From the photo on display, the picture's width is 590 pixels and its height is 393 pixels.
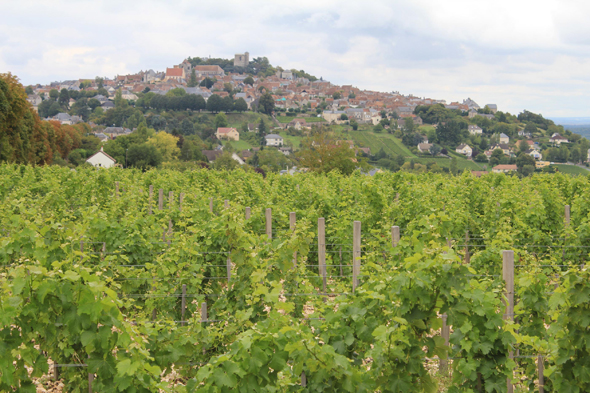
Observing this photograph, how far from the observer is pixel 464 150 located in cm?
9062

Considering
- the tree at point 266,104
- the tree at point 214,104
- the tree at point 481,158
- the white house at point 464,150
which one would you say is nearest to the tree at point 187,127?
the tree at point 214,104

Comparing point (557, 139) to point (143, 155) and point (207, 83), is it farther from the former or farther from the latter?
point (207, 83)

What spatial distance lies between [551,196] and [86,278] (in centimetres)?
958

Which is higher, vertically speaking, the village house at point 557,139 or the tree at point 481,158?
the village house at point 557,139

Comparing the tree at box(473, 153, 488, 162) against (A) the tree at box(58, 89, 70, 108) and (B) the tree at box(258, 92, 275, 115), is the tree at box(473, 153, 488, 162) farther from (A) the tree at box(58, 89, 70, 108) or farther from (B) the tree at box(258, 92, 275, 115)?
(A) the tree at box(58, 89, 70, 108)

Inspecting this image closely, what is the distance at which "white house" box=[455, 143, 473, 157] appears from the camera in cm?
8950

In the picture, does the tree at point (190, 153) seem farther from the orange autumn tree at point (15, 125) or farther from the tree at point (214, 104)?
the tree at point (214, 104)

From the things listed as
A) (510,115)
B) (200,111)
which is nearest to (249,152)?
(200,111)

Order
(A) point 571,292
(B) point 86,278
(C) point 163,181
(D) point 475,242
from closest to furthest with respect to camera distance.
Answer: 1. (B) point 86,278
2. (A) point 571,292
3. (D) point 475,242
4. (C) point 163,181

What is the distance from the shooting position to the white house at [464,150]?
8950 centimetres

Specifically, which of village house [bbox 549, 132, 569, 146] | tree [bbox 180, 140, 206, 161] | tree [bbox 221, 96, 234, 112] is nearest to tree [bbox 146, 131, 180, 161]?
tree [bbox 180, 140, 206, 161]

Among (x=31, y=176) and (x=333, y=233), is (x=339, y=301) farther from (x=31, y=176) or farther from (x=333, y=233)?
(x=31, y=176)

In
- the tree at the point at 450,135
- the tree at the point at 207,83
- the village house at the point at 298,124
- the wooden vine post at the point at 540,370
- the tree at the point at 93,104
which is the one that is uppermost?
the tree at the point at 207,83

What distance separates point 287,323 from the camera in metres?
3.61
